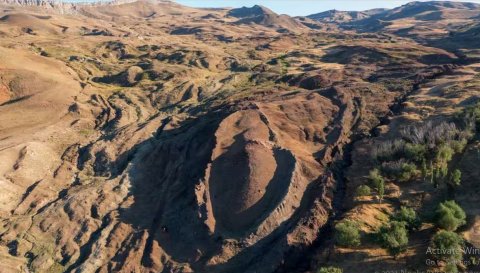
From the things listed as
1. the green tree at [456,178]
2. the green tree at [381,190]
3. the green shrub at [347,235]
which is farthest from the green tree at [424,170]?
the green shrub at [347,235]

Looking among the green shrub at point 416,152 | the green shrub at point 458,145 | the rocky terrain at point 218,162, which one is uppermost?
the green shrub at point 458,145

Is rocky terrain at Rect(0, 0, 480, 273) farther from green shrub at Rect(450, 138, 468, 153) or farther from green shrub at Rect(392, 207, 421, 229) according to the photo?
green shrub at Rect(392, 207, 421, 229)

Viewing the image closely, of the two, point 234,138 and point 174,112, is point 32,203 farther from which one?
point 174,112

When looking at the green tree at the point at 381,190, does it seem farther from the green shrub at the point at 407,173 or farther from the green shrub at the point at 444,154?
the green shrub at the point at 444,154

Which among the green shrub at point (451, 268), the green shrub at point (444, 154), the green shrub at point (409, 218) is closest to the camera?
the green shrub at point (451, 268)

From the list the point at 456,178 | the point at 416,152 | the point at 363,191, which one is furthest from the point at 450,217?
the point at 416,152

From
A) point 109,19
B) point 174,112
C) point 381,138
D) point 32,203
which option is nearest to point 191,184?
point 32,203

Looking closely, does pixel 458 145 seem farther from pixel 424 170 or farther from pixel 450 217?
pixel 450 217

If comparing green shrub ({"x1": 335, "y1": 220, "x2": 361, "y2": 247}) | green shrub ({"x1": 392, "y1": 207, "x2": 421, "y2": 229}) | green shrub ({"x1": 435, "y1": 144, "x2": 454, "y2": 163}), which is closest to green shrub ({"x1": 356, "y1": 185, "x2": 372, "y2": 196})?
green shrub ({"x1": 392, "y1": 207, "x2": 421, "y2": 229})
